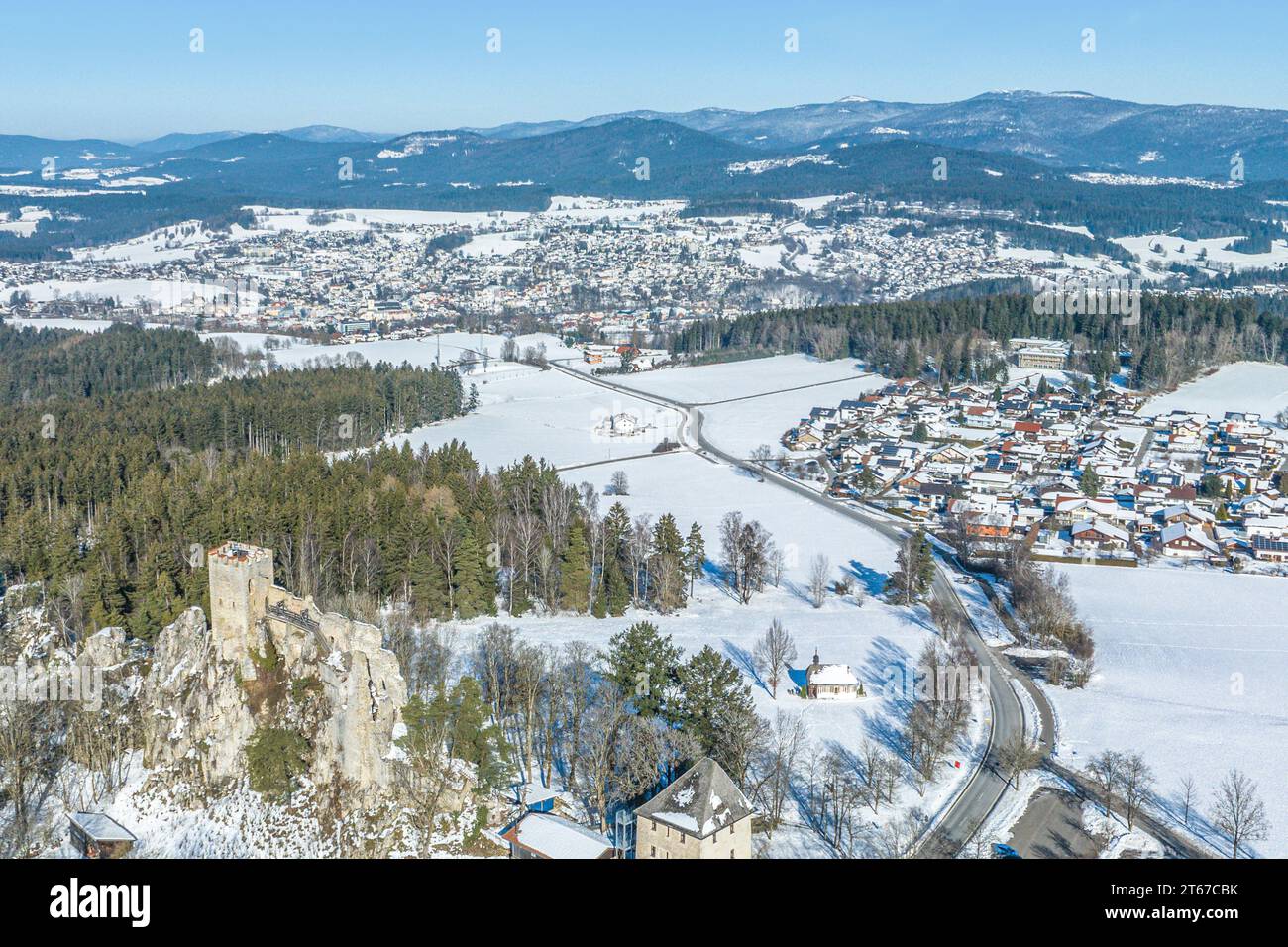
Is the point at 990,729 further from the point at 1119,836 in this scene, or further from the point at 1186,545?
the point at 1186,545

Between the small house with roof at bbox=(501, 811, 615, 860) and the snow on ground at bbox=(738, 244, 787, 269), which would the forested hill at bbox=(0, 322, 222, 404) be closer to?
the small house with roof at bbox=(501, 811, 615, 860)

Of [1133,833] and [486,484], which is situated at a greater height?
[486,484]

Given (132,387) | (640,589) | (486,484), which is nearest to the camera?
(640,589)

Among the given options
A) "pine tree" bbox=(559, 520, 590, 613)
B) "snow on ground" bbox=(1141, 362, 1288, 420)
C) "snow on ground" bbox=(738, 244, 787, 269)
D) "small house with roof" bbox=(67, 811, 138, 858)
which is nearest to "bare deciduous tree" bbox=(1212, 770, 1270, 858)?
"pine tree" bbox=(559, 520, 590, 613)

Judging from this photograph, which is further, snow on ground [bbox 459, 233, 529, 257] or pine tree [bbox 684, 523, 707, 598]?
snow on ground [bbox 459, 233, 529, 257]

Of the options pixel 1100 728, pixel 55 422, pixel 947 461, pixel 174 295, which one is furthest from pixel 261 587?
pixel 174 295

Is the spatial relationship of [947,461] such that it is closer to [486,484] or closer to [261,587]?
[486,484]
